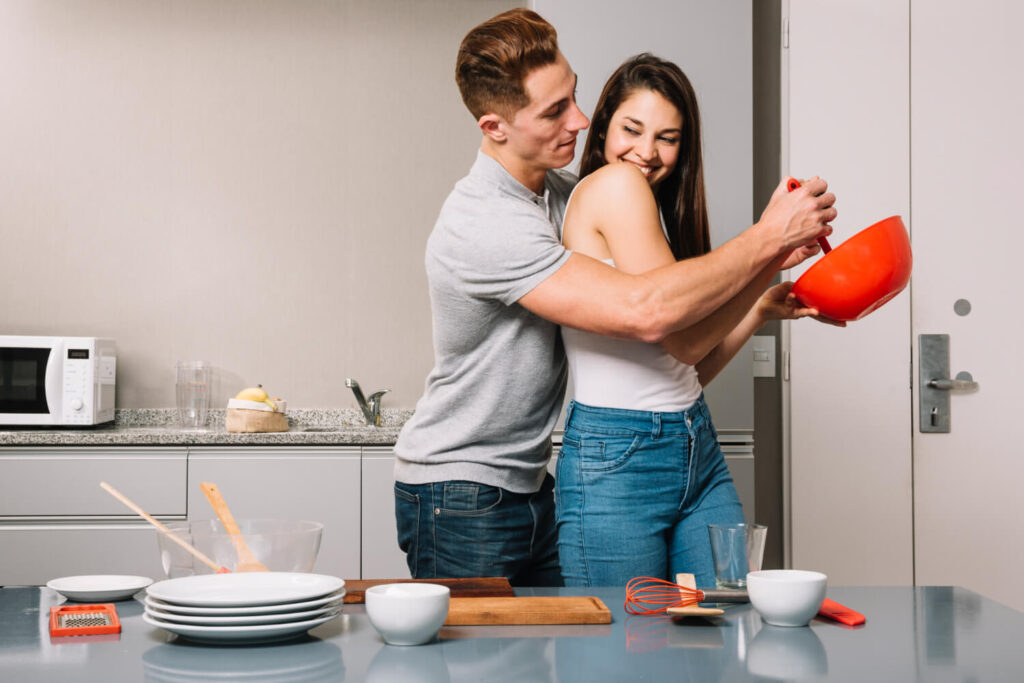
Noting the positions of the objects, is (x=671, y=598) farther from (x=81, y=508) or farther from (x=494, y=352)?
(x=81, y=508)

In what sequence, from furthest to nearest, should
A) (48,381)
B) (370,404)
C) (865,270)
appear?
1. (370,404)
2. (48,381)
3. (865,270)

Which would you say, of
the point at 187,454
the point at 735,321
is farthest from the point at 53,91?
the point at 735,321

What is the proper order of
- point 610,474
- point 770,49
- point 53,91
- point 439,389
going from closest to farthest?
point 610,474 < point 439,389 < point 770,49 < point 53,91

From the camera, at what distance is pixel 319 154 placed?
344cm

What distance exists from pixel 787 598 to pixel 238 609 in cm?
55

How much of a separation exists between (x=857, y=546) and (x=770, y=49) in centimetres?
160


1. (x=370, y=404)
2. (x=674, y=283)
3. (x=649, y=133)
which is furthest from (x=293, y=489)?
(x=674, y=283)

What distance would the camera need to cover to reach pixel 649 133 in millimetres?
1600

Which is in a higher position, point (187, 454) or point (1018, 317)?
point (1018, 317)

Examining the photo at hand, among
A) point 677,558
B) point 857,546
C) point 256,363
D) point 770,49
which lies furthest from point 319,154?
point 677,558

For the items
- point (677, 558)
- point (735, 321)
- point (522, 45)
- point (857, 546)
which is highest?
point (522, 45)

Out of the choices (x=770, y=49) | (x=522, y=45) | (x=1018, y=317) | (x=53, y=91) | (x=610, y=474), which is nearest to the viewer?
(x=610, y=474)

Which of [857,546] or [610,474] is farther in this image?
[857,546]

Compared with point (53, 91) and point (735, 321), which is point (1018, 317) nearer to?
point (735, 321)
